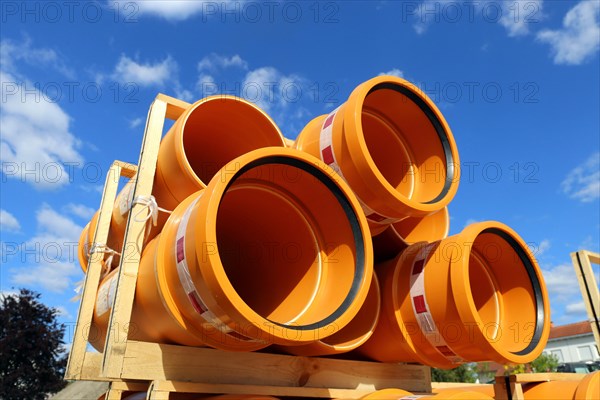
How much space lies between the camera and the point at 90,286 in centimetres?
314

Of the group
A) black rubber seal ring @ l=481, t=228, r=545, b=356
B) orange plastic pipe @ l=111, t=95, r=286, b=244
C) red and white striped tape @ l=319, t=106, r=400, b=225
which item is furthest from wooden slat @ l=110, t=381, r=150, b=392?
black rubber seal ring @ l=481, t=228, r=545, b=356

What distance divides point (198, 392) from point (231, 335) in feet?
1.10

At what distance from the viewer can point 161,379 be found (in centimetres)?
213

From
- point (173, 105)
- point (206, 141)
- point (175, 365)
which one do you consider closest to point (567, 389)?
point (175, 365)

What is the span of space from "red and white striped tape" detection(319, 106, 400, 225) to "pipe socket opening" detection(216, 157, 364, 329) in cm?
33

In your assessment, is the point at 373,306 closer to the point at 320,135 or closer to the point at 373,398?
the point at 373,398

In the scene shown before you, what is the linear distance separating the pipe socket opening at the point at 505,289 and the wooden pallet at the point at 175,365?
649 mm

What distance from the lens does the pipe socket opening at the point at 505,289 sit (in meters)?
2.93

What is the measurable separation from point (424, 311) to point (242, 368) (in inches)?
45.7

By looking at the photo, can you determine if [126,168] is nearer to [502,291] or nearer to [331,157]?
[331,157]

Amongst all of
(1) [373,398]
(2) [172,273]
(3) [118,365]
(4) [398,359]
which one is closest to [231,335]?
(2) [172,273]

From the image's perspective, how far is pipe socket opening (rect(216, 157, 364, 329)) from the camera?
7.64 ft

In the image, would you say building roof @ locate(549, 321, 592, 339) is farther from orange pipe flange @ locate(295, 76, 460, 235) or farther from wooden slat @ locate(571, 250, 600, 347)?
orange pipe flange @ locate(295, 76, 460, 235)

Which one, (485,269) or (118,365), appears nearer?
(118,365)
